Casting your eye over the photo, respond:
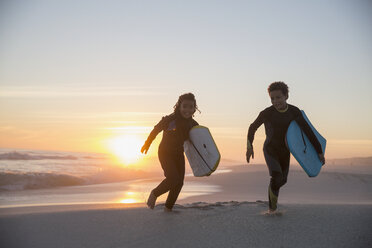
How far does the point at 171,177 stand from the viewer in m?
5.26

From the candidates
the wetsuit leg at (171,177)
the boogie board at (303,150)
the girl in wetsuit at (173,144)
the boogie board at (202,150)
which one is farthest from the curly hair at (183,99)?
the boogie board at (303,150)

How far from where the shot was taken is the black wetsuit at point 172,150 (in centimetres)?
525

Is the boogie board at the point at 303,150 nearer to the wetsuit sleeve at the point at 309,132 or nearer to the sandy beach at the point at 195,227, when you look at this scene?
the wetsuit sleeve at the point at 309,132

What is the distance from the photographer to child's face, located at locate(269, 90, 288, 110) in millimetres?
5062

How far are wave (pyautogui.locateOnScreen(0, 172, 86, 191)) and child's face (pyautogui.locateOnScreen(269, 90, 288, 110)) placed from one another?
8.23m

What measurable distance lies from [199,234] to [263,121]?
2066 millimetres

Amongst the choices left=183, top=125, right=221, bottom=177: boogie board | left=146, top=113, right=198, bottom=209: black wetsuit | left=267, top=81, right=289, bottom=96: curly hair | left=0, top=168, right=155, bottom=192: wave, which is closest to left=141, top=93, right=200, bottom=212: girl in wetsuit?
left=146, top=113, right=198, bottom=209: black wetsuit

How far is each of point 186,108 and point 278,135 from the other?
4.67 ft

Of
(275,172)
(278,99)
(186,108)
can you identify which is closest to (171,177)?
(186,108)

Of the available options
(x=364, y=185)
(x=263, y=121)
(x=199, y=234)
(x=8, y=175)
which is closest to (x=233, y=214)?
(x=199, y=234)

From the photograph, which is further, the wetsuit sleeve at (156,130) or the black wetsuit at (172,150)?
the wetsuit sleeve at (156,130)

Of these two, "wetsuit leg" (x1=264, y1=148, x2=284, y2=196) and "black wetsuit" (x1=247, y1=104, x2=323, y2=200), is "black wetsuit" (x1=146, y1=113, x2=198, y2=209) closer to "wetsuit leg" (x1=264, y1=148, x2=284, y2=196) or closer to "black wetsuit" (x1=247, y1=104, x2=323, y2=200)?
"black wetsuit" (x1=247, y1=104, x2=323, y2=200)

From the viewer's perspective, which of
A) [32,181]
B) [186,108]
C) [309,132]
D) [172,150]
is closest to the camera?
[309,132]

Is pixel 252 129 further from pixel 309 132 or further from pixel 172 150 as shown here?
pixel 172 150
